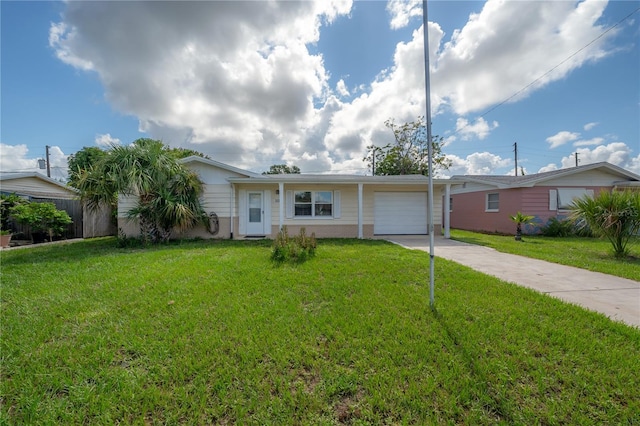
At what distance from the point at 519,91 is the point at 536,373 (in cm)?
1202

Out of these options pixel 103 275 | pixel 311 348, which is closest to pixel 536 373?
pixel 311 348

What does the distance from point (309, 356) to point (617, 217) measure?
9.59 m

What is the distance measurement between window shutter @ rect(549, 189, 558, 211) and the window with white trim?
2.25 meters

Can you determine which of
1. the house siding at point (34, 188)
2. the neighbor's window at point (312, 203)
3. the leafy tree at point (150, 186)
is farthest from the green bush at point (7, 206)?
the neighbor's window at point (312, 203)

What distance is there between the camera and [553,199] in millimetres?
13055

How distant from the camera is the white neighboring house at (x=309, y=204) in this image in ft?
34.8

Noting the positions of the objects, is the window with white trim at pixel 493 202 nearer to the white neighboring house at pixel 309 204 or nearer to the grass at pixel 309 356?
the white neighboring house at pixel 309 204

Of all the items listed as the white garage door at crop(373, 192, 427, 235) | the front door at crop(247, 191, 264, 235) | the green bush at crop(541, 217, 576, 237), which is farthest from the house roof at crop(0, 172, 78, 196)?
the green bush at crop(541, 217, 576, 237)

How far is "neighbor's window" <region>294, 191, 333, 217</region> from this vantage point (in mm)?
11430

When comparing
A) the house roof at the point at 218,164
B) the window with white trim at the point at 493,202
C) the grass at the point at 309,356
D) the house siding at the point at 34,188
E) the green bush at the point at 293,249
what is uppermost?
the house roof at the point at 218,164

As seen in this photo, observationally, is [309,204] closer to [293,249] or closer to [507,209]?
[293,249]

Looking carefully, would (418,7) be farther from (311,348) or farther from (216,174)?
(216,174)

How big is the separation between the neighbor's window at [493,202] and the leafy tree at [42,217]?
21.5 m

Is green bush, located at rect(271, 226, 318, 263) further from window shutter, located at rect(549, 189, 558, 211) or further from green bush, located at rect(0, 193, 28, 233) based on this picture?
window shutter, located at rect(549, 189, 558, 211)
